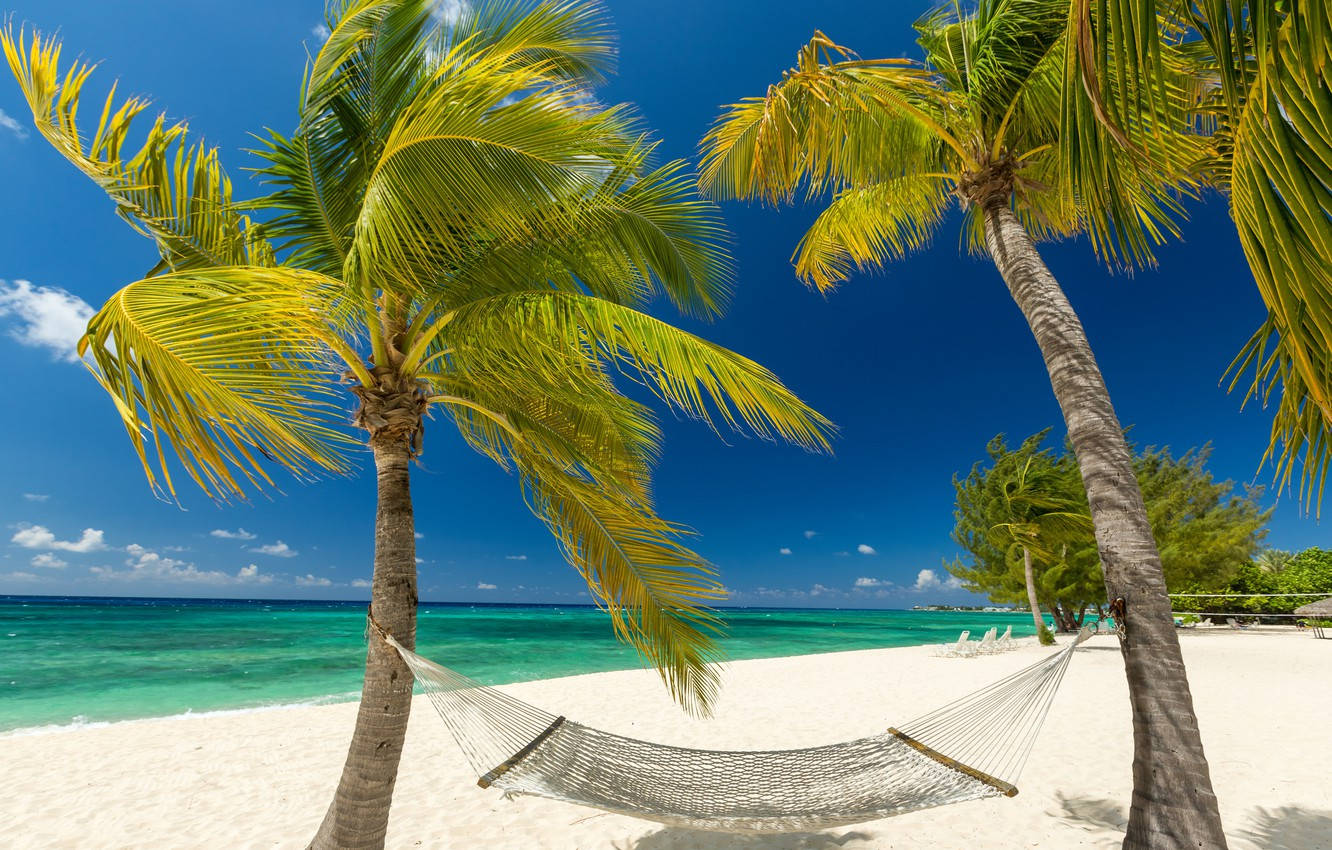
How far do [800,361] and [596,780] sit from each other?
87.9ft

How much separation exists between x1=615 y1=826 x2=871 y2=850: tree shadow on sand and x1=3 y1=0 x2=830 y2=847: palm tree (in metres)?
0.74

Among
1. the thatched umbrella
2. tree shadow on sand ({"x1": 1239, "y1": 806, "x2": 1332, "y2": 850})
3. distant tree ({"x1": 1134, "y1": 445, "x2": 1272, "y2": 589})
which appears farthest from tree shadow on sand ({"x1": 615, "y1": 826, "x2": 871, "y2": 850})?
the thatched umbrella

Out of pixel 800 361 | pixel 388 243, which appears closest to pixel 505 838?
pixel 388 243

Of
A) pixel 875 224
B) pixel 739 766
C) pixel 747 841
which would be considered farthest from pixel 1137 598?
pixel 875 224

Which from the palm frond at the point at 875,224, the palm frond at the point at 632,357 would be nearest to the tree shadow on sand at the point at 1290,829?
the palm frond at the point at 632,357

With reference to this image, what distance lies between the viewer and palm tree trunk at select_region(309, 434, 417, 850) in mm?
2199

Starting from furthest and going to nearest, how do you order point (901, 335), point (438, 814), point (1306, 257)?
point (901, 335), point (438, 814), point (1306, 257)

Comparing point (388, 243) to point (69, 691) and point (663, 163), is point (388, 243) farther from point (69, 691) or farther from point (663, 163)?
point (69, 691)

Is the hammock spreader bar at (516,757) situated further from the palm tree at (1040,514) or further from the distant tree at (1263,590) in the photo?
the distant tree at (1263,590)

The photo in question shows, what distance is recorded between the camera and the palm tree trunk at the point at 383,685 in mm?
2199

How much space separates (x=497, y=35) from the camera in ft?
8.70

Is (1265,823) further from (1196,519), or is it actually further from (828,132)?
(1196,519)

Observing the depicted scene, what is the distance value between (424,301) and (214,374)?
997 millimetres

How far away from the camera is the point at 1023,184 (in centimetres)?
285
